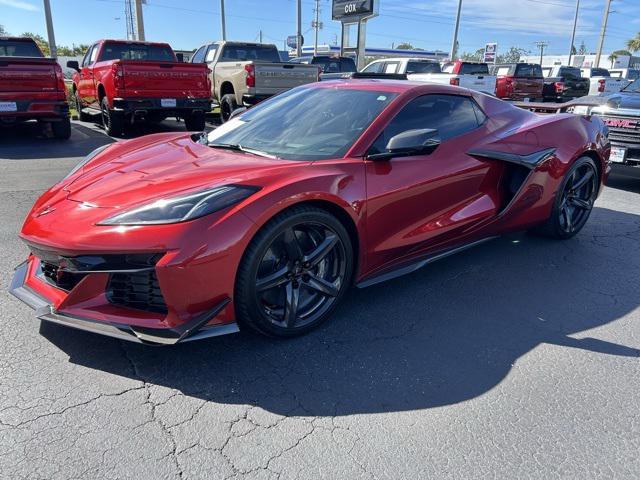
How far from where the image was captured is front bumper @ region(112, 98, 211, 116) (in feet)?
30.9


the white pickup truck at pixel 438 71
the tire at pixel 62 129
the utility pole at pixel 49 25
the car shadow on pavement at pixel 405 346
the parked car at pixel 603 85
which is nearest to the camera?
the car shadow on pavement at pixel 405 346

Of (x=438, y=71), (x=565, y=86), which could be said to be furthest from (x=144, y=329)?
(x=565, y=86)

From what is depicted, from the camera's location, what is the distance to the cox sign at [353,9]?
57.3ft

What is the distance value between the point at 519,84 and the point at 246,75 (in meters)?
10.4

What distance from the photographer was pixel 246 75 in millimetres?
10914

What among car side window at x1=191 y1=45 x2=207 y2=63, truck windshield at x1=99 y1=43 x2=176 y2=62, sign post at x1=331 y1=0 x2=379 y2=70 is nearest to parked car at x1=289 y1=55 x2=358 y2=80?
sign post at x1=331 y1=0 x2=379 y2=70

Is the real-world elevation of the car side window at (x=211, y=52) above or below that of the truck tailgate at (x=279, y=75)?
above

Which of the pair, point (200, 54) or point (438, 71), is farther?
point (438, 71)

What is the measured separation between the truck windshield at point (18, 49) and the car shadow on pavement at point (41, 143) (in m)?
1.54

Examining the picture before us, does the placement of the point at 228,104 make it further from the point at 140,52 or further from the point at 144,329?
the point at 144,329

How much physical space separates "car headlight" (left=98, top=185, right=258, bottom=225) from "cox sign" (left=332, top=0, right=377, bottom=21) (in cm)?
1676

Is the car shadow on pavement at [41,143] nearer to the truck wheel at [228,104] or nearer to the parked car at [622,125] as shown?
the truck wheel at [228,104]

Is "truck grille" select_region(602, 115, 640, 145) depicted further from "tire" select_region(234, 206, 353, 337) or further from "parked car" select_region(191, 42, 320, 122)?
"parked car" select_region(191, 42, 320, 122)

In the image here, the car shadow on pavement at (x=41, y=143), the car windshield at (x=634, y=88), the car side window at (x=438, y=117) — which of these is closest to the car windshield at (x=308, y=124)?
the car side window at (x=438, y=117)
